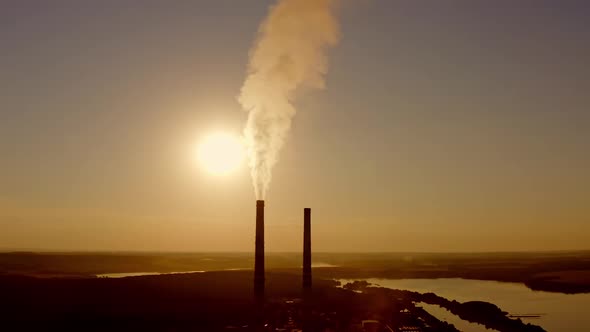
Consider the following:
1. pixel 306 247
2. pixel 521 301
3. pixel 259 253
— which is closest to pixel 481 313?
pixel 521 301

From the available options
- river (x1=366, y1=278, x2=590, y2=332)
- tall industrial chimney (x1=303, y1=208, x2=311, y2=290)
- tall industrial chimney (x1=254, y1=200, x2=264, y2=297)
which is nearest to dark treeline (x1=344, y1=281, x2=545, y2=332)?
river (x1=366, y1=278, x2=590, y2=332)

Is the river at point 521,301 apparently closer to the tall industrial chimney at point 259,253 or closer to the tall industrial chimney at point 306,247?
the tall industrial chimney at point 306,247

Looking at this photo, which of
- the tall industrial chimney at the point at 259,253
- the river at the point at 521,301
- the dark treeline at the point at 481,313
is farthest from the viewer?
the tall industrial chimney at the point at 259,253

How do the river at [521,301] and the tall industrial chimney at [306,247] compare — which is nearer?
the river at [521,301]

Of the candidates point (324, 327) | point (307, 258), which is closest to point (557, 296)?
point (307, 258)

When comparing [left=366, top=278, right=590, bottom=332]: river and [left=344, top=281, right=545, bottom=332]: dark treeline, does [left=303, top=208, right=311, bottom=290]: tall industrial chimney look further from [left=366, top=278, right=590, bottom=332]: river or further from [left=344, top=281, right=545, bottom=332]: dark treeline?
[left=366, top=278, right=590, bottom=332]: river

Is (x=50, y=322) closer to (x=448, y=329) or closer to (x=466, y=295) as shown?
(x=448, y=329)

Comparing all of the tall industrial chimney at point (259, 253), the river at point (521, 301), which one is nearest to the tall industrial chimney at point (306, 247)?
the tall industrial chimney at point (259, 253)
